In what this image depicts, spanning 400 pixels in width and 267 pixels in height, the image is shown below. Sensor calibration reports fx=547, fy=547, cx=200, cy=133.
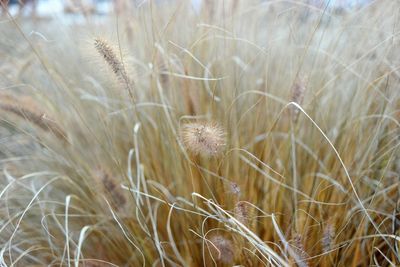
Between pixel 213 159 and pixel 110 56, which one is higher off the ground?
pixel 110 56

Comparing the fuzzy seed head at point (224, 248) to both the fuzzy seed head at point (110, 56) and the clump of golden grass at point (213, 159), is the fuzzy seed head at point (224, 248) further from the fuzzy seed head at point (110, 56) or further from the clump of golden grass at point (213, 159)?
the fuzzy seed head at point (110, 56)

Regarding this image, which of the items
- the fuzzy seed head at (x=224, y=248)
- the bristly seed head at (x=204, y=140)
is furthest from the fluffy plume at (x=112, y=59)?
the fuzzy seed head at (x=224, y=248)

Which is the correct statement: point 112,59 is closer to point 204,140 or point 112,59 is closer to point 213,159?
point 204,140

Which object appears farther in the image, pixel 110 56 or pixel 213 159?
pixel 213 159

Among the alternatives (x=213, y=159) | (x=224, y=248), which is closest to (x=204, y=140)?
(x=224, y=248)

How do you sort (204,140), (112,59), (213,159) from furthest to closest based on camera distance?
(213,159) → (112,59) → (204,140)

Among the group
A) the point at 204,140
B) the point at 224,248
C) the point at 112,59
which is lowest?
the point at 224,248

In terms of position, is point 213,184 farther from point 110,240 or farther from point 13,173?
point 13,173

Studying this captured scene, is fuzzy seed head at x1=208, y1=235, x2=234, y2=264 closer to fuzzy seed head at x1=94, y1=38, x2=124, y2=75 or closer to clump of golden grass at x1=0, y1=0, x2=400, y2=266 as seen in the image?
clump of golden grass at x1=0, y1=0, x2=400, y2=266

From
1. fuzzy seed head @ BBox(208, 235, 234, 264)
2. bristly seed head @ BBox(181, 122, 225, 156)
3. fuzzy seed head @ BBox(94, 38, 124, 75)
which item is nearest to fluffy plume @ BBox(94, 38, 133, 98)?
fuzzy seed head @ BBox(94, 38, 124, 75)
